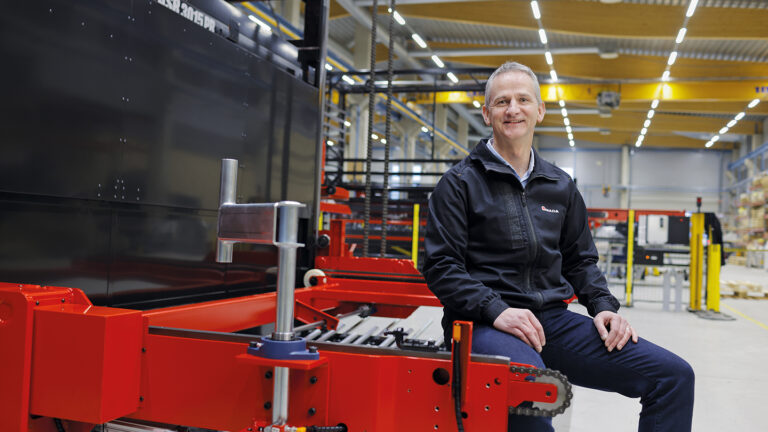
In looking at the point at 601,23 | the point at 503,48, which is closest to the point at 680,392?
the point at 601,23

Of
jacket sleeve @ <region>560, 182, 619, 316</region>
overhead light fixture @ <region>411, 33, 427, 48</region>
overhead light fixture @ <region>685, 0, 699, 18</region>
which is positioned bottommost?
jacket sleeve @ <region>560, 182, 619, 316</region>

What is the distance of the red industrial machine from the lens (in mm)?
1343

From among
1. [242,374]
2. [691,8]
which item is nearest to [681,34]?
[691,8]

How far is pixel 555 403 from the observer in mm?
1337

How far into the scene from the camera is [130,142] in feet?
7.80

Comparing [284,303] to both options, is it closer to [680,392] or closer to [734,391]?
[680,392]

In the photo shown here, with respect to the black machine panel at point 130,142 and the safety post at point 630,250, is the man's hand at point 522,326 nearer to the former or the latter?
the black machine panel at point 130,142

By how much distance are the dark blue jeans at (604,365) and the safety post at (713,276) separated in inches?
288

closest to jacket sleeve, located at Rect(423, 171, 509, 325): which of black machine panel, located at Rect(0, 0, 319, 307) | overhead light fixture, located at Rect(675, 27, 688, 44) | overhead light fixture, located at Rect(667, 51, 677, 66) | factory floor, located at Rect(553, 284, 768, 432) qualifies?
black machine panel, located at Rect(0, 0, 319, 307)

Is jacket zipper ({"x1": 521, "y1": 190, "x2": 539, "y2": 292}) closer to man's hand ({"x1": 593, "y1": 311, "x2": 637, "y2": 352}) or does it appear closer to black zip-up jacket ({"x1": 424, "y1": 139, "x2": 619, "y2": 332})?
black zip-up jacket ({"x1": 424, "y1": 139, "x2": 619, "y2": 332})

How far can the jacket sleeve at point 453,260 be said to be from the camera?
1773 millimetres

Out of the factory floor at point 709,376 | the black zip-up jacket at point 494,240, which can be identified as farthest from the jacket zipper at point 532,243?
the factory floor at point 709,376

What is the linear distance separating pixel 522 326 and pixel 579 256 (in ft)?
1.73

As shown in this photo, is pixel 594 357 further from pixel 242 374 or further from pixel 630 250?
pixel 630 250
